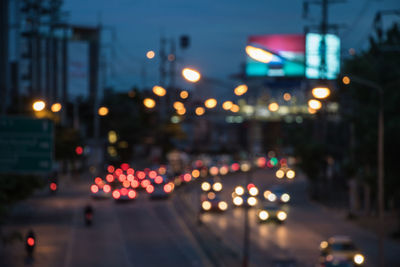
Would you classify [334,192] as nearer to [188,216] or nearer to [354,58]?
[188,216]

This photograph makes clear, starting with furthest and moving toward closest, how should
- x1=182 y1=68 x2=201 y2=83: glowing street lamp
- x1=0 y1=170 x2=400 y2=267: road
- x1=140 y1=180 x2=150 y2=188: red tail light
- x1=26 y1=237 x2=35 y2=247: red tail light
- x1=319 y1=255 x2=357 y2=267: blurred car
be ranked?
x1=140 y1=180 x2=150 y2=188: red tail light < x1=0 y1=170 x2=400 y2=267: road < x1=26 y1=237 x2=35 y2=247: red tail light < x1=319 y1=255 x2=357 y2=267: blurred car < x1=182 y1=68 x2=201 y2=83: glowing street lamp

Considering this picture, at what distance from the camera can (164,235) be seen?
39.5 m

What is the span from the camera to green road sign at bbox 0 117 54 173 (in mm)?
19188

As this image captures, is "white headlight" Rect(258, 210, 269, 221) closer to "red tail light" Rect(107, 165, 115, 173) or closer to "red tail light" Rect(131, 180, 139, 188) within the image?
"red tail light" Rect(131, 180, 139, 188)

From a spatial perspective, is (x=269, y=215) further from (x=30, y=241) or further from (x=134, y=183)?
(x=134, y=183)

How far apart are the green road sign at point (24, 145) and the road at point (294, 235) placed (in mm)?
9532

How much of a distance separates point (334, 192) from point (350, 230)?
84.5ft

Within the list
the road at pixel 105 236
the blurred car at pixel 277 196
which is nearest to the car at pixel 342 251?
the road at pixel 105 236

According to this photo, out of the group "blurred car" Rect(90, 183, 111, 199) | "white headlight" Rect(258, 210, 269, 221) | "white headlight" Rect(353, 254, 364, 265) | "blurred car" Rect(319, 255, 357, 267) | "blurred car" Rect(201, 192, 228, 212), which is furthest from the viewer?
"blurred car" Rect(90, 183, 111, 199)

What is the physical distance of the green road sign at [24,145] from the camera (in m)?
19.2

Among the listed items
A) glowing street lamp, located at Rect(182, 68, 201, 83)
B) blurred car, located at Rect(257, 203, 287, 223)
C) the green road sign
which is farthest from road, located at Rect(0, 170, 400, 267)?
glowing street lamp, located at Rect(182, 68, 201, 83)

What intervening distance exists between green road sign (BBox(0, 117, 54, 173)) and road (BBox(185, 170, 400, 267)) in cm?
953

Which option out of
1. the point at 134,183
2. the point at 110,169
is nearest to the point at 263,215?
the point at 134,183

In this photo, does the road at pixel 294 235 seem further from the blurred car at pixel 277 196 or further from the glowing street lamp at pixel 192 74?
the glowing street lamp at pixel 192 74
